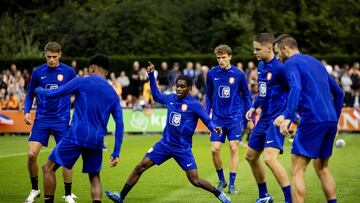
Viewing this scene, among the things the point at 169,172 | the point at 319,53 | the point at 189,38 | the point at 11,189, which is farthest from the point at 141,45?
the point at 11,189

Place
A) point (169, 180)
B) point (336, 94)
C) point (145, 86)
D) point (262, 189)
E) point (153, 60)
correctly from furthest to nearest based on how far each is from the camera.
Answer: point (153, 60) < point (145, 86) < point (169, 180) < point (262, 189) < point (336, 94)

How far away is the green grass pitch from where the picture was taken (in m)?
14.5

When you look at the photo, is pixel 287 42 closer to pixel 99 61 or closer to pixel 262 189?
pixel 99 61

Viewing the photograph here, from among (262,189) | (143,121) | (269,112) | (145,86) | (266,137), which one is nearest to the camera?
(266,137)

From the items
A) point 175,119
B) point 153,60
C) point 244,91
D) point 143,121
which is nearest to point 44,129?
point 175,119

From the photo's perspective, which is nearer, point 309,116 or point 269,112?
point 309,116

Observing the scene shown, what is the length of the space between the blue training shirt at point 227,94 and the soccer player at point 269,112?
7.34ft

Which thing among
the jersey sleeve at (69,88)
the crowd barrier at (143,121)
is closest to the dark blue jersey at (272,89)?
the jersey sleeve at (69,88)

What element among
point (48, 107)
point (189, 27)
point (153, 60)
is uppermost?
point (189, 27)

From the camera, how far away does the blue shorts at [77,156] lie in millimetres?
11578

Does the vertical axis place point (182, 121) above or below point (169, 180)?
above

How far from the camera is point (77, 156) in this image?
11617 millimetres

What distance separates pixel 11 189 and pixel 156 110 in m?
16.8

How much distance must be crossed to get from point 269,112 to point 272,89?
36cm
